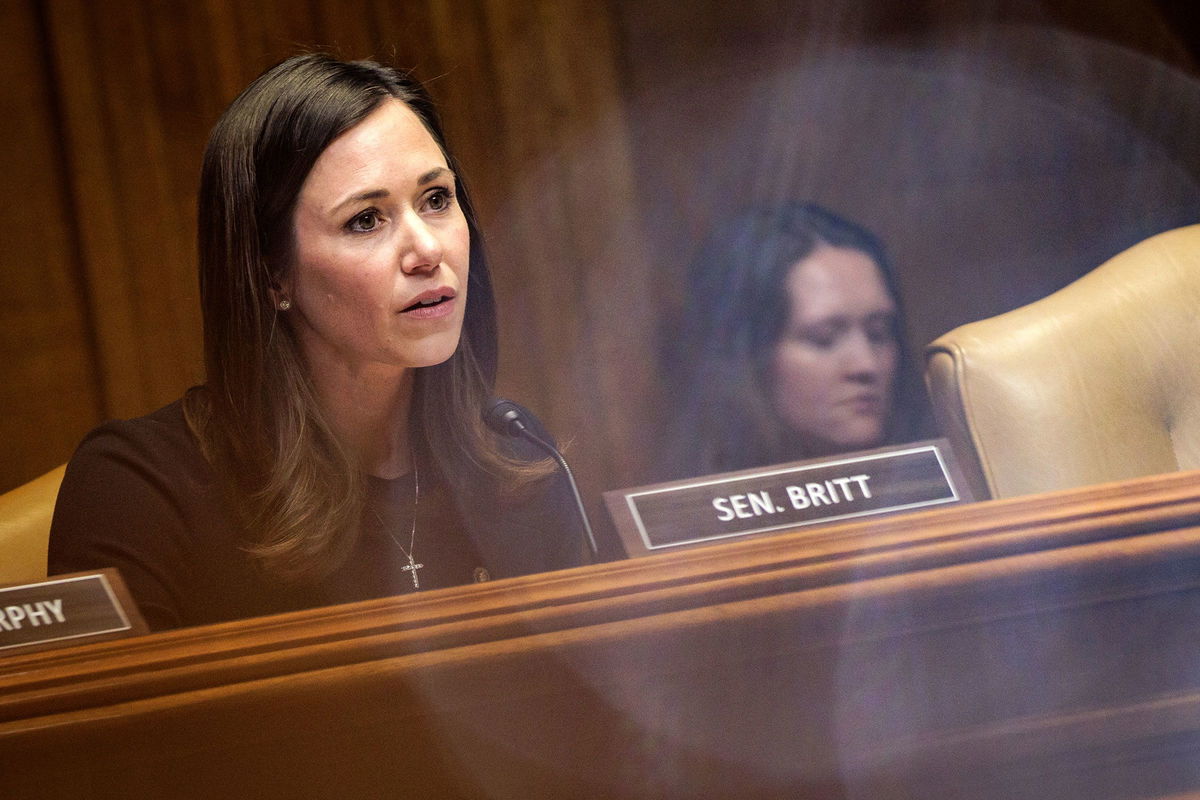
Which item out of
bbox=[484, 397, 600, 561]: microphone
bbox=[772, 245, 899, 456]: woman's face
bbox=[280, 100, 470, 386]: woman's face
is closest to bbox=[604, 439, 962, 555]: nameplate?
bbox=[484, 397, 600, 561]: microphone

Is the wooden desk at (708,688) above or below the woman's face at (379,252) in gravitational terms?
below

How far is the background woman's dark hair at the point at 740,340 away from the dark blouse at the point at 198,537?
21.8 inches

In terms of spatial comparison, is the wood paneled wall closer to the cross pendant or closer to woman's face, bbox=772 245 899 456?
woman's face, bbox=772 245 899 456

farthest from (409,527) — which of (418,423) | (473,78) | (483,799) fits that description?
(473,78)

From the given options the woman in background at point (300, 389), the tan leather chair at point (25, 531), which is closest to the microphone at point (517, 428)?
the woman in background at point (300, 389)

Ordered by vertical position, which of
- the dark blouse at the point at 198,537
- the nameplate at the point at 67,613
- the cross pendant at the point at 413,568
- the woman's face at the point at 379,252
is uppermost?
the woman's face at the point at 379,252

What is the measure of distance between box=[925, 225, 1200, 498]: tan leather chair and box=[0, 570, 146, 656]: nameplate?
33.8 inches

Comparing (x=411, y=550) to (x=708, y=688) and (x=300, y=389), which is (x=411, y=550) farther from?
(x=708, y=688)

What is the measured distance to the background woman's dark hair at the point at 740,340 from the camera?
157cm

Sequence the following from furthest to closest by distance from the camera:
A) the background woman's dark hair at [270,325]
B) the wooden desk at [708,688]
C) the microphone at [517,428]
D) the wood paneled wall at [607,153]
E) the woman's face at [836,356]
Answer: the wood paneled wall at [607,153], the woman's face at [836,356], the background woman's dark hair at [270,325], the microphone at [517,428], the wooden desk at [708,688]

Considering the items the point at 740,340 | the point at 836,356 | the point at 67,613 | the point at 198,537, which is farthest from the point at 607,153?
the point at 67,613

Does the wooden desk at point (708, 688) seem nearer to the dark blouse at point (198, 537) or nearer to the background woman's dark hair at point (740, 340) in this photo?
the dark blouse at point (198, 537)

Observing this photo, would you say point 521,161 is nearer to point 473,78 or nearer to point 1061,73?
point 473,78

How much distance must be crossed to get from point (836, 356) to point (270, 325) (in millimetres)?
797
